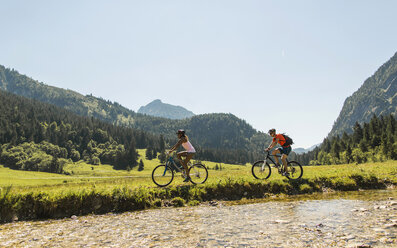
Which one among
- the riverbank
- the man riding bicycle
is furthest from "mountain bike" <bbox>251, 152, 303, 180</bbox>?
the riverbank

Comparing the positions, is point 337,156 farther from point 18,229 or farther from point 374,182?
point 18,229

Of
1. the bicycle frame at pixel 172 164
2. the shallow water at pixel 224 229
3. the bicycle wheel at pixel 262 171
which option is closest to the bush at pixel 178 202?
the shallow water at pixel 224 229

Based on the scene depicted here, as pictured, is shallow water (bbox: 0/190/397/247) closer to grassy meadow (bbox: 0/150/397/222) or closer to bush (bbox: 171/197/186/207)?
grassy meadow (bbox: 0/150/397/222)

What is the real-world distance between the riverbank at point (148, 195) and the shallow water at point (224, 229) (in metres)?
1.10

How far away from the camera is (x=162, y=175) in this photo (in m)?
17.0

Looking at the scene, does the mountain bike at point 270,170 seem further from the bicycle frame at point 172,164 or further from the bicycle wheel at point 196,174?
the bicycle frame at point 172,164

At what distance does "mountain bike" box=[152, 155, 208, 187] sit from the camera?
55.9 feet

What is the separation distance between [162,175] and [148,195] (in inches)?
109

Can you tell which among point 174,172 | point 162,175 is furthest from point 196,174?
point 162,175

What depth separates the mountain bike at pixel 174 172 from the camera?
1705 centimetres

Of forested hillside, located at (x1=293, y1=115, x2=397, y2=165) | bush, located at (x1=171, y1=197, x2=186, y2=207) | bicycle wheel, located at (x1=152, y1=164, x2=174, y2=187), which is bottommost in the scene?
bush, located at (x1=171, y1=197, x2=186, y2=207)

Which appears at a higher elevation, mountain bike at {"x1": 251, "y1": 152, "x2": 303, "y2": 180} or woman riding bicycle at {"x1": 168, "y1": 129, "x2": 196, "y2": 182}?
woman riding bicycle at {"x1": 168, "y1": 129, "x2": 196, "y2": 182}

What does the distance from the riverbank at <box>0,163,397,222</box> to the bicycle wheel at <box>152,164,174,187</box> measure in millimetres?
1171

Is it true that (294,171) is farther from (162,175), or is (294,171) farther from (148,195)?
(148,195)
